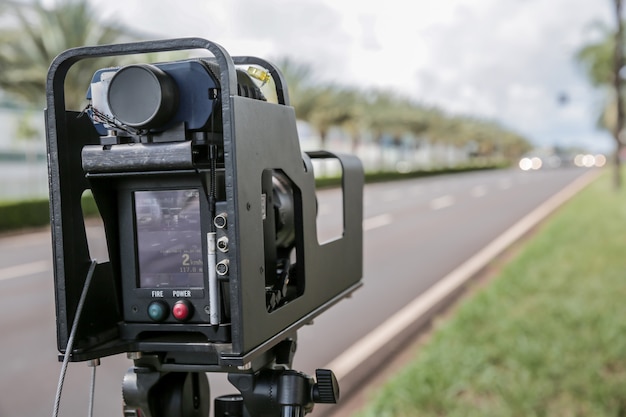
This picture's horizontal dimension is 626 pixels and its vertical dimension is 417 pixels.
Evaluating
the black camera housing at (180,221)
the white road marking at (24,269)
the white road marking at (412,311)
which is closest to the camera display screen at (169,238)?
the black camera housing at (180,221)

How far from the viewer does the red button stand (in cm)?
115

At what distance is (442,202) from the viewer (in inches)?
861

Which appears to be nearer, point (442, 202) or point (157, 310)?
point (157, 310)

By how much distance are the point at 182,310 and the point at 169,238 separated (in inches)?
4.4

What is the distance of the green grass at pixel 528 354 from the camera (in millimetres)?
4004

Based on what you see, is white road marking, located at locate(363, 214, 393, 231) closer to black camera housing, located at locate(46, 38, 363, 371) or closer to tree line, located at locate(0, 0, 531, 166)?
tree line, located at locate(0, 0, 531, 166)

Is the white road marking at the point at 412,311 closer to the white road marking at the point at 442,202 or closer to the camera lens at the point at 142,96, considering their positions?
the camera lens at the point at 142,96

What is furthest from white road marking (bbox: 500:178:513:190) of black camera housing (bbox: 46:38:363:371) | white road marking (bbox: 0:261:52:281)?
black camera housing (bbox: 46:38:363:371)

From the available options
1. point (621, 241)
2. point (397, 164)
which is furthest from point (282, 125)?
point (397, 164)

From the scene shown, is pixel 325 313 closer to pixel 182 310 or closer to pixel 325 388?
pixel 325 388

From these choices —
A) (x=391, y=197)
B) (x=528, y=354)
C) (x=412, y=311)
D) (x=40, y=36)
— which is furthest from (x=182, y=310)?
(x=391, y=197)

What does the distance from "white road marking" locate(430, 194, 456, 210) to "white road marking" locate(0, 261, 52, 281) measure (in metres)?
11.6

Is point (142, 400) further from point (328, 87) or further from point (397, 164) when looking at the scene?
point (397, 164)

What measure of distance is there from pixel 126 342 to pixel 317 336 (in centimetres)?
529
